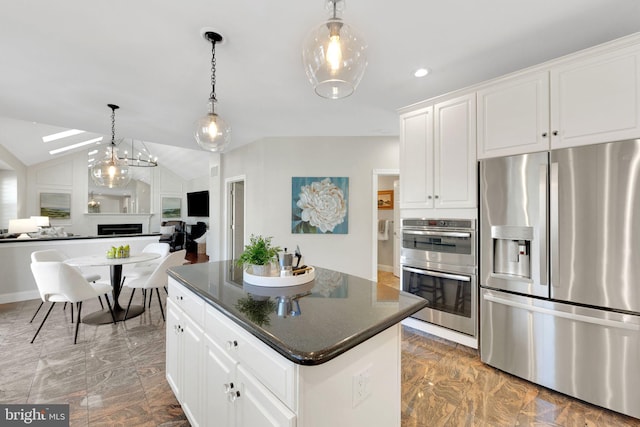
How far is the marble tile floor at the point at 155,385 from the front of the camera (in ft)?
5.77

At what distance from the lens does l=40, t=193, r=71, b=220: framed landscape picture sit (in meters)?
8.35

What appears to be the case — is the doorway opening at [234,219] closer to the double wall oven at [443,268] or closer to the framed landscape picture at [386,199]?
the framed landscape picture at [386,199]

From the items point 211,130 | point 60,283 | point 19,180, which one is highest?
point 19,180

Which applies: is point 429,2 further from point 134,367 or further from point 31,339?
point 31,339

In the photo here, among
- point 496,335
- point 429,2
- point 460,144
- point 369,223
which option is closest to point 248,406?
point 496,335

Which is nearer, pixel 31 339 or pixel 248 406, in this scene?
pixel 248 406

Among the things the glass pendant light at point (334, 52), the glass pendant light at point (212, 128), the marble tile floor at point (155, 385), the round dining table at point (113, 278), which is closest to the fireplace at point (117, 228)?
the round dining table at point (113, 278)

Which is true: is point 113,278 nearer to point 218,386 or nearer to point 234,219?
point 234,219

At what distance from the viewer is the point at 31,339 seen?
276cm

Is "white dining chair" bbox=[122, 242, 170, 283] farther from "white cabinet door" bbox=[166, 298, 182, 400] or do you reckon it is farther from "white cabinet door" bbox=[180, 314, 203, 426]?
"white cabinet door" bbox=[180, 314, 203, 426]

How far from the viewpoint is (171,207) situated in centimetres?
1102

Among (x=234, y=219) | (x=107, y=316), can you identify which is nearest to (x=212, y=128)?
(x=107, y=316)

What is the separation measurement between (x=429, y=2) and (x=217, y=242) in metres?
5.41

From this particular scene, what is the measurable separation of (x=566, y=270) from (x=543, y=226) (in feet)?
1.07
